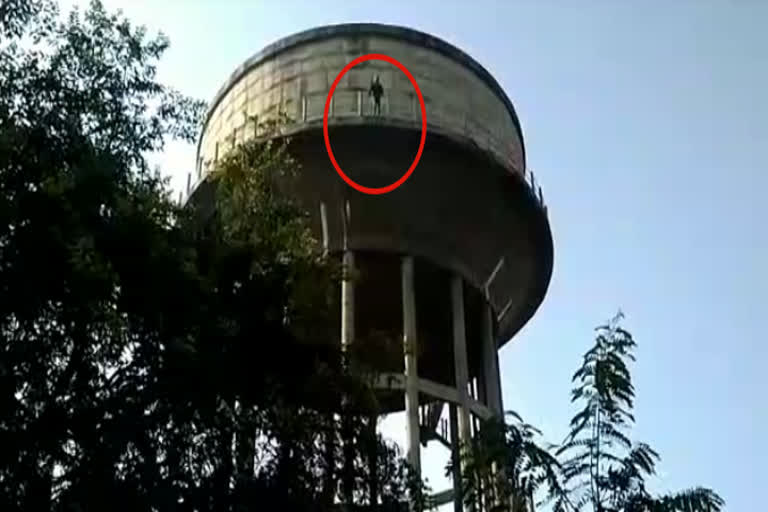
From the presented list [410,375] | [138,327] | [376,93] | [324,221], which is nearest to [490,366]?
[410,375]

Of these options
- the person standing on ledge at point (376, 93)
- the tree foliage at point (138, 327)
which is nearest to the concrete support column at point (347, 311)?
the person standing on ledge at point (376, 93)

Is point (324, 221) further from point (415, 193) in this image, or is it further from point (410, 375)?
point (410, 375)

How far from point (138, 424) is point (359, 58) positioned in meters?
7.84

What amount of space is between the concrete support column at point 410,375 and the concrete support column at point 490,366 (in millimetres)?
1297

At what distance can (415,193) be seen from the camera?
13531 millimetres

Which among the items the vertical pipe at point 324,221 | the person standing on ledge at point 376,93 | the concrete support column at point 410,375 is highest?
the person standing on ledge at point 376,93

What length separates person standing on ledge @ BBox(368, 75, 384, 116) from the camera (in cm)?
1350

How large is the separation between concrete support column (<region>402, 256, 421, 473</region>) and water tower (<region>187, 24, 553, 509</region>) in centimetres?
2

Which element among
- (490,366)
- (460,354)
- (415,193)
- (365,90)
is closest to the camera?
(415,193)

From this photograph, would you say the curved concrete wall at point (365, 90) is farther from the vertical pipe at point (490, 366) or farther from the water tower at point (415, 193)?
the vertical pipe at point (490, 366)

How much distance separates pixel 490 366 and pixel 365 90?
386 cm

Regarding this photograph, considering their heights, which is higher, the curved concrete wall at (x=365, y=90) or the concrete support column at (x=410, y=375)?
the curved concrete wall at (x=365, y=90)

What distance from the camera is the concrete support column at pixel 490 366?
47.8 ft

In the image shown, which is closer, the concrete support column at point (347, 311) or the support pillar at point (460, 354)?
the concrete support column at point (347, 311)
